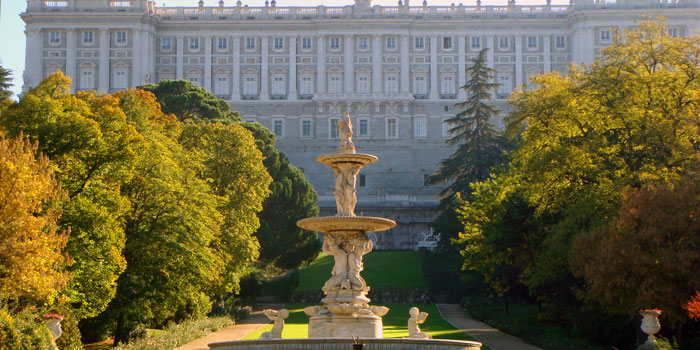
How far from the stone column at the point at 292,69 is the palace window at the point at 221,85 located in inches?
216

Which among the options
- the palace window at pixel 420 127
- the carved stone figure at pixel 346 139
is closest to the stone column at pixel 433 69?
the palace window at pixel 420 127

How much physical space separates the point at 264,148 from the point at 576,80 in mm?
19340

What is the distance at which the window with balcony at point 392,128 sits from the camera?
84062 millimetres

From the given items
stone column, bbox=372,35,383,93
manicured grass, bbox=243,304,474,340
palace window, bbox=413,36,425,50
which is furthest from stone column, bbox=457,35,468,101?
manicured grass, bbox=243,304,474,340

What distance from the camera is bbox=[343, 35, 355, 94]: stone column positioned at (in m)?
85.7

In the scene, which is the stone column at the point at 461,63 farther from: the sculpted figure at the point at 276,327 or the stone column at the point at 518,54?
the sculpted figure at the point at 276,327

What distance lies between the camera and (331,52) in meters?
86.7

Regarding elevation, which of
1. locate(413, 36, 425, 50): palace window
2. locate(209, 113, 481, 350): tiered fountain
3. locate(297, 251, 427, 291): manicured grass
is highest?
locate(413, 36, 425, 50): palace window

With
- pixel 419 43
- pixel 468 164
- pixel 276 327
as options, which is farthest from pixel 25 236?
pixel 419 43

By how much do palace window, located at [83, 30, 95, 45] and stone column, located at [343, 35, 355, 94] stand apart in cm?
2168

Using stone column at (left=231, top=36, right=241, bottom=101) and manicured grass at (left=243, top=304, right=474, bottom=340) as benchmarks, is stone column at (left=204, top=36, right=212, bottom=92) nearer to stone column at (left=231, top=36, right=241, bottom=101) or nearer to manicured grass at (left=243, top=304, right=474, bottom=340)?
stone column at (left=231, top=36, right=241, bottom=101)

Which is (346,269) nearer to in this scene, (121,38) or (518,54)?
(518,54)

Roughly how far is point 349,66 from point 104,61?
68.2ft

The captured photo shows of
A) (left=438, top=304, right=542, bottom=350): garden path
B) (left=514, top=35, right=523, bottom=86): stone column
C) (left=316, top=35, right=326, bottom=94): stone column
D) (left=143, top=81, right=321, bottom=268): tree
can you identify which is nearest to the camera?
(left=438, top=304, right=542, bottom=350): garden path
